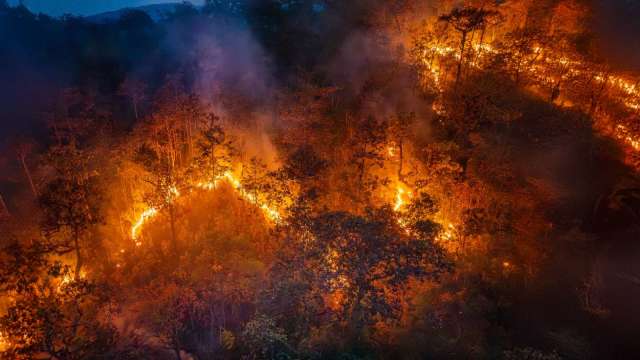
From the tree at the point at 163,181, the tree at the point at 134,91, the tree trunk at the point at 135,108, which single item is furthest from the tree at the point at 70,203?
the tree at the point at 134,91

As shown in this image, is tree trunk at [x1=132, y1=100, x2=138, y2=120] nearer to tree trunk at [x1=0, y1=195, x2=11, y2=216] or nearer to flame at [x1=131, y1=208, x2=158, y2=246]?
flame at [x1=131, y1=208, x2=158, y2=246]

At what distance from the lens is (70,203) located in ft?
80.9

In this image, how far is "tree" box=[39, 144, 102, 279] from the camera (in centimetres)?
2548

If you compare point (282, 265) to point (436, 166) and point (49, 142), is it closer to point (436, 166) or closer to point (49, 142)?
point (436, 166)

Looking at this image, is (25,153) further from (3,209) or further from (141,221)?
(141,221)

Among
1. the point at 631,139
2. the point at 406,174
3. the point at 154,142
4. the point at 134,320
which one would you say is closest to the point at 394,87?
the point at 406,174

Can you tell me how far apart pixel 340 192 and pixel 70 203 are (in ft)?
59.3

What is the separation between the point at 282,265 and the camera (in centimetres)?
1977

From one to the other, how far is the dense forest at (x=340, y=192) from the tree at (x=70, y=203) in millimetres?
211

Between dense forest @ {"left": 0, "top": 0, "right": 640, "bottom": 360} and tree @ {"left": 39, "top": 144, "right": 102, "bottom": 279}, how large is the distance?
8.3 inches

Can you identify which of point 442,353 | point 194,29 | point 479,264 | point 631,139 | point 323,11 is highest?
point 323,11

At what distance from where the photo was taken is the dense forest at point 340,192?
2025 cm

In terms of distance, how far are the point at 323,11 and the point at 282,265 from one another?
38.2 m

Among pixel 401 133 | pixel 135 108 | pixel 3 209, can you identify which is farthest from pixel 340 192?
pixel 3 209
